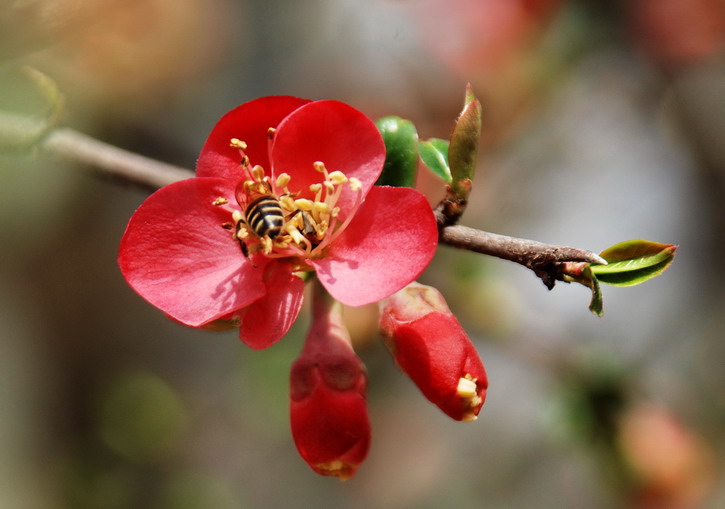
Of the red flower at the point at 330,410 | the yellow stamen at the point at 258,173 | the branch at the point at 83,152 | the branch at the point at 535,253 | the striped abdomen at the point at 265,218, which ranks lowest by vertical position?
the red flower at the point at 330,410

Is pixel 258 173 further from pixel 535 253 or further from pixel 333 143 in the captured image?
pixel 535 253

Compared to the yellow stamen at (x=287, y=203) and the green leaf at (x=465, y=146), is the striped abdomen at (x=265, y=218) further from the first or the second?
the green leaf at (x=465, y=146)

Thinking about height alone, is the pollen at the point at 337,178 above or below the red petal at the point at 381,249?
above

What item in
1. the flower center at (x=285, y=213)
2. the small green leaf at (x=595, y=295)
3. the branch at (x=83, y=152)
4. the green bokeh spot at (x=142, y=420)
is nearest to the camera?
the small green leaf at (x=595, y=295)

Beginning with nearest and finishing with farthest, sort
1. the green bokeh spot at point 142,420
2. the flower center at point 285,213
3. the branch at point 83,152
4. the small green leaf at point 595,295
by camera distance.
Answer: the small green leaf at point 595,295 < the flower center at point 285,213 < the branch at point 83,152 < the green bokeh spot at point 142,420

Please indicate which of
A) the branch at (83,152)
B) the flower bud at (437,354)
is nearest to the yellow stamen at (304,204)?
the flower bud at (437,354)

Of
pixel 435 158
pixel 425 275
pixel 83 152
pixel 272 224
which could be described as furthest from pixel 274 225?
pixel 425 275

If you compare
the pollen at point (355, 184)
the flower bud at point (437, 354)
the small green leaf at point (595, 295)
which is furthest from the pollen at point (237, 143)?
the small green leaf at point (595, 295)

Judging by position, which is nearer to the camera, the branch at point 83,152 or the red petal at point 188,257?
the red petal at point 188,257

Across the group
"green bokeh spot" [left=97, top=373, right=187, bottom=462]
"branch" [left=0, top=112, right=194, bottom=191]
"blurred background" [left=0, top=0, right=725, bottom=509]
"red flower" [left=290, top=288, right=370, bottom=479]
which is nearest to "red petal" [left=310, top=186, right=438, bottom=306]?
"red flower" [left=290, top=288, right=370, bottom=479]
